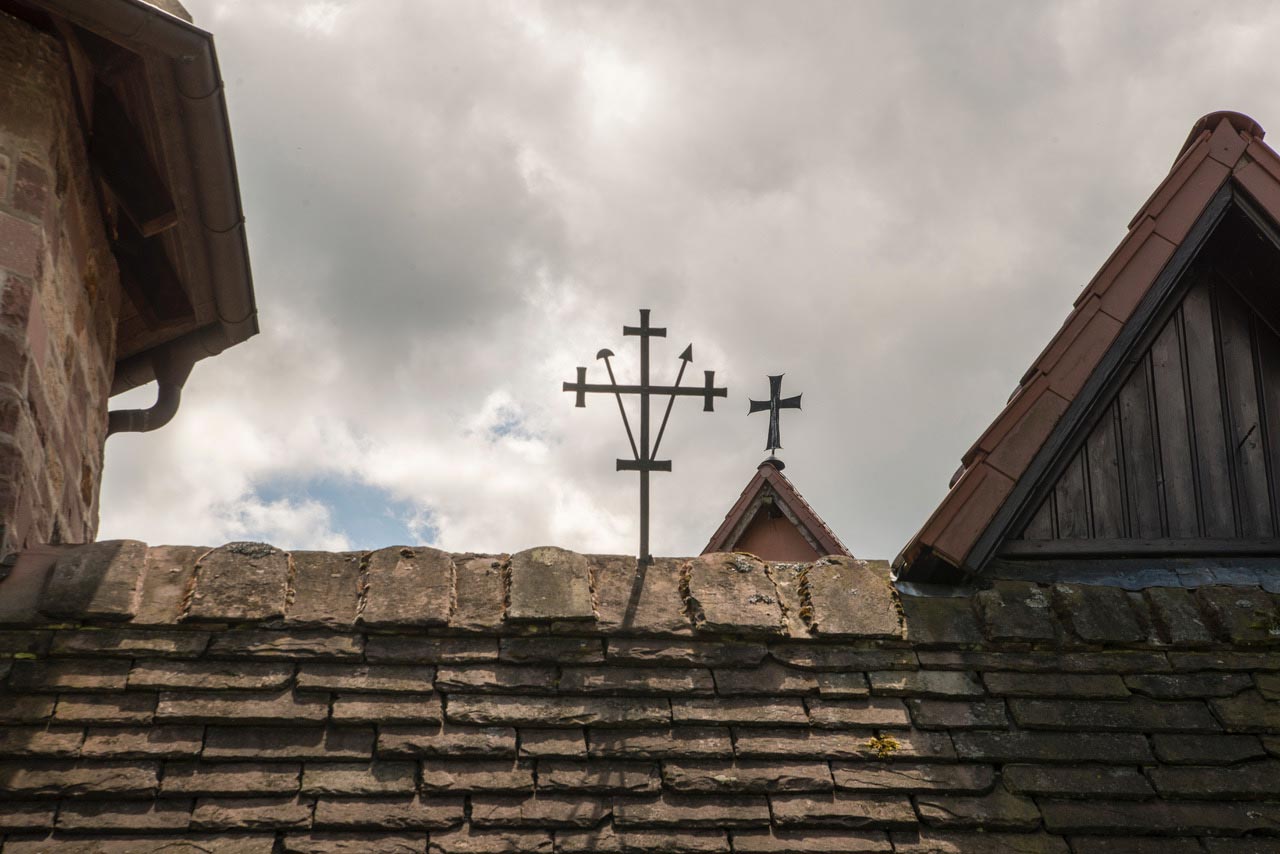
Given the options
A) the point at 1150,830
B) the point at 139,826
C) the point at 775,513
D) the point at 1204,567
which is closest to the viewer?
the point at 139,826

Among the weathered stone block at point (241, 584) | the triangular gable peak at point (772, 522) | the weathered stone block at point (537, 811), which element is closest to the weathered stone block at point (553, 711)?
the weathered stone block at point (537, 811)

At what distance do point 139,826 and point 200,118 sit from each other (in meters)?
2.67

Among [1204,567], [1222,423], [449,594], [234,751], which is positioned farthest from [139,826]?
[1222,423]

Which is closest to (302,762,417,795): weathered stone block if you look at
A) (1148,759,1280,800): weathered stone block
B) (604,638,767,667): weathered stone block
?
(604,638,767,667): weathered stone block

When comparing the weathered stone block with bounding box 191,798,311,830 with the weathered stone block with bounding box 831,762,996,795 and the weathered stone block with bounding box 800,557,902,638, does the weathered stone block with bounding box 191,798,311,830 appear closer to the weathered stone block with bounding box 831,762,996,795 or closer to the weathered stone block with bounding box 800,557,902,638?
the weathered stone block with bounding box 831,762,996,795

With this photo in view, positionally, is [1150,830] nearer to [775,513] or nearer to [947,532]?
[947,532]

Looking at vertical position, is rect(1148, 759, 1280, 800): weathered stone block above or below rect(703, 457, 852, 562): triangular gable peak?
below

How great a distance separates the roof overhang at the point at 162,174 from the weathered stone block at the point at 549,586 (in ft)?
7.12

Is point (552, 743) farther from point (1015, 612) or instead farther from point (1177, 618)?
point (1177, 618)

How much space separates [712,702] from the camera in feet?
11.8

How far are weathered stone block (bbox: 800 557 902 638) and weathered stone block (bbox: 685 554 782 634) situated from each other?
0.45ft

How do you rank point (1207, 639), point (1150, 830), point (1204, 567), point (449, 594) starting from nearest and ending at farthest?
point (1150, 830)
point (449, 594)
point (1207, 639)
point (1204, 567)

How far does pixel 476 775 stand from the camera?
3334mm

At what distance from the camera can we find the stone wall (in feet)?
12.6
